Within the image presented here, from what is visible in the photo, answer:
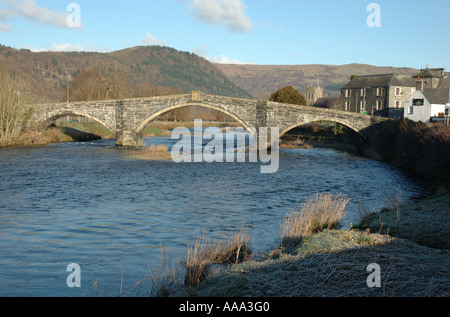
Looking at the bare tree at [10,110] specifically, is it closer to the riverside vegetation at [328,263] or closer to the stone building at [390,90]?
the riverside vegetation at [328,263]

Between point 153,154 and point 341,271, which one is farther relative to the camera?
point 153,154

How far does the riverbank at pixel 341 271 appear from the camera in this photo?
8344mm

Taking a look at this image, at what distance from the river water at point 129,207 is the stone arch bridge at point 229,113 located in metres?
13.3

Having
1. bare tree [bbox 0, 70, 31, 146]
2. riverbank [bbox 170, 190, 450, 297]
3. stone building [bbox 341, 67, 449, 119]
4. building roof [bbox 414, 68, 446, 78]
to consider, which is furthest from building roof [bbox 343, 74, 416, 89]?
riverbank [bbox 170, 190, 450, 297]

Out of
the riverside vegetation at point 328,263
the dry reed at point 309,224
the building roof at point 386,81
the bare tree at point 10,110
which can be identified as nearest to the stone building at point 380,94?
the building roof at point 386,81

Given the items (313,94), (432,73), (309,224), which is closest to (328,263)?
(309,224)

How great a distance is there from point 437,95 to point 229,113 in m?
25.6

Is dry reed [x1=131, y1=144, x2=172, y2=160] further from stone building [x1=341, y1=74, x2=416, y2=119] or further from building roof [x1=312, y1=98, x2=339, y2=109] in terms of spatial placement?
building roof [x1=312, y1=98, x2=339, y2=109]

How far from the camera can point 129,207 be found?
2048 centimetres

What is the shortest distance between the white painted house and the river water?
19624 millimetres

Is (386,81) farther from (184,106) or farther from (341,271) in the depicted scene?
(341,271)

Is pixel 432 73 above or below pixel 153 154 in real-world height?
above

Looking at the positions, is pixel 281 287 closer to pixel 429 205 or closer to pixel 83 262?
pixel 83 262
